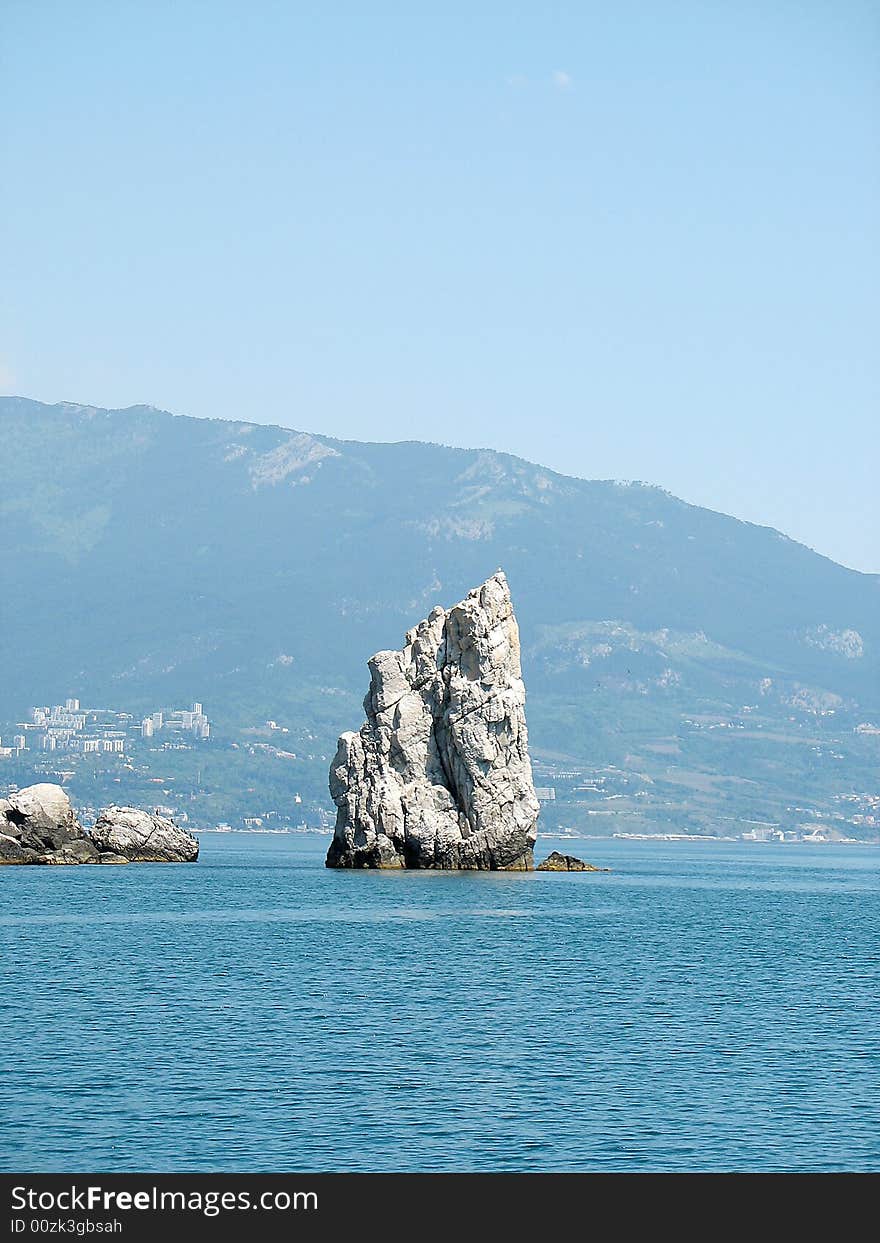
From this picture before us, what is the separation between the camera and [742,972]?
71.1 metres

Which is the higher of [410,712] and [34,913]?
[410,712]

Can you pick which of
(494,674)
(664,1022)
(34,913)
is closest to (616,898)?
(494,674)

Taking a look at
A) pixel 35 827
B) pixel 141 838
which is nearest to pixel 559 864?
pixel 141 838

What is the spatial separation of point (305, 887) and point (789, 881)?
5680 centimetres

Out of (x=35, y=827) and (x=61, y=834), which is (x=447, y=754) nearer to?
(x=61, y=834)

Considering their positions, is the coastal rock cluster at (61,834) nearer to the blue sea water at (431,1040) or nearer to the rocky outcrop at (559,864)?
the rocky outcrop at (559,864)

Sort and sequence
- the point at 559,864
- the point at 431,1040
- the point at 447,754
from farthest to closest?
the point at 559,864 < the point at 447,754 < the point at 431,1040

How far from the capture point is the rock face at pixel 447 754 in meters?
122

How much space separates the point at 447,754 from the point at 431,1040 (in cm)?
7311

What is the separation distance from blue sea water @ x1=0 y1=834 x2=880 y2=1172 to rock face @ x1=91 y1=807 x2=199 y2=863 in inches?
1841

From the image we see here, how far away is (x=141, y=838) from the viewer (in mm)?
149500

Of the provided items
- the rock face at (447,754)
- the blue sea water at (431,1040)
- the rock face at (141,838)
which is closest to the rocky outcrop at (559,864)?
the rock face at (447,754)
